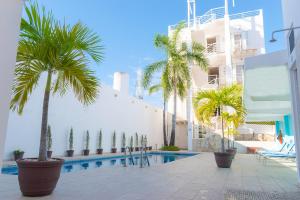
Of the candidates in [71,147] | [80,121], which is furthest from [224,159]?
[80,121]

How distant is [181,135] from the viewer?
23.3 meters

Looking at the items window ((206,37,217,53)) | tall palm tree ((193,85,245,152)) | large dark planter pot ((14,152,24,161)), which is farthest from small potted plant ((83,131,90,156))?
window ((206,37,217,53))

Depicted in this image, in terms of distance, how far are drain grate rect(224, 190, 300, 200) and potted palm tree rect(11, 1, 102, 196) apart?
323cm

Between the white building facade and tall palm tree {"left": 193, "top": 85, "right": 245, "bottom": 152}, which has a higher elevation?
the white building facade

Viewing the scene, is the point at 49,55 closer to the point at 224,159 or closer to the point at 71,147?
the point at 224,159

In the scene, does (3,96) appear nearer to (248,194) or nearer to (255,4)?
(248,194)

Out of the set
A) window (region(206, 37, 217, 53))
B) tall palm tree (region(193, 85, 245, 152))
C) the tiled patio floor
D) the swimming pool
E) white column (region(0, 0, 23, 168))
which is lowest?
the swimming pool

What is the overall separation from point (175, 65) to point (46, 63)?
13.7 meters

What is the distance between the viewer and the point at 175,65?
17.7m

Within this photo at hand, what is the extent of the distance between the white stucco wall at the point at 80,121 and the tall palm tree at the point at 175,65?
9.65 feet

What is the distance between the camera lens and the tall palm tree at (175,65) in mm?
17516

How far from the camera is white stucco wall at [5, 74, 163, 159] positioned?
11.0 metres

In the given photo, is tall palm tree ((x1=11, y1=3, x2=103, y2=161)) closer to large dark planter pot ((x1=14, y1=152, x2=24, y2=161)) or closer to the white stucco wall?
the white stucco wall

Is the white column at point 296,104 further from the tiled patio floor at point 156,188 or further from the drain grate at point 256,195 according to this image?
the drain grate at point 256,195
